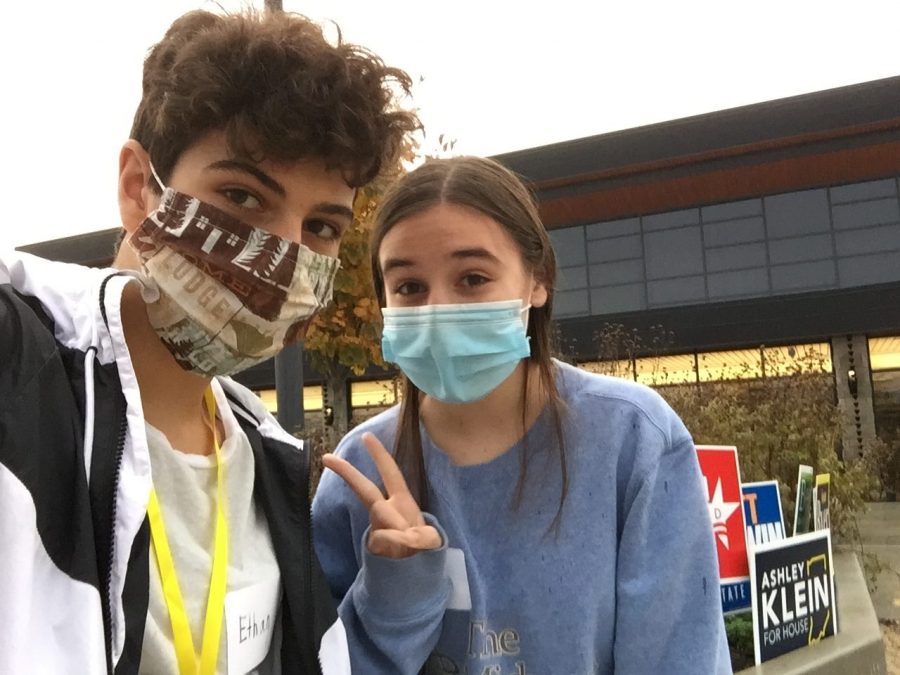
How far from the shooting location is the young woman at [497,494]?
1.72 meters

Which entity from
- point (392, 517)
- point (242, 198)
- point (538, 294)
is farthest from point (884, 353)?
point (242, 198)

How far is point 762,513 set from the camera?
429 cm

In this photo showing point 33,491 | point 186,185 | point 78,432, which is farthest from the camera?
point 186,185

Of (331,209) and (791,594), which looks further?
(791,594)

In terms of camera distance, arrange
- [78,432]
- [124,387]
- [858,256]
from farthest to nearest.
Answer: [858,256] → [124,387] → [78,432]

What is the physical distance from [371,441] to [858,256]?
744 inches

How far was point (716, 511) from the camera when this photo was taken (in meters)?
3.78

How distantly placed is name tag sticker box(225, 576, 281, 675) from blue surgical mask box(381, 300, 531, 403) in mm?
700

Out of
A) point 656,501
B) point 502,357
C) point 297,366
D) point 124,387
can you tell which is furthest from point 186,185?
point 297,366

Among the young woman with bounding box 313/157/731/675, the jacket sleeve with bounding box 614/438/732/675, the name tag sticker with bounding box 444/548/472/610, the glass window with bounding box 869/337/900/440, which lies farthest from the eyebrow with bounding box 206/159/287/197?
the glass window with bounding box 869/337/900/440

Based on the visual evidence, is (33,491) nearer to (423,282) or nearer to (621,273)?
(423,282)

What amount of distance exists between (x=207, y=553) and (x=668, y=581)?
1027mm

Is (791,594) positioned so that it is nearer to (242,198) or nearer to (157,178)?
(242,198)

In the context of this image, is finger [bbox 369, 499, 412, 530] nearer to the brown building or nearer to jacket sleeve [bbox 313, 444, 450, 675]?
jacket sleeve [bbox 313, 444, 450, 675]
